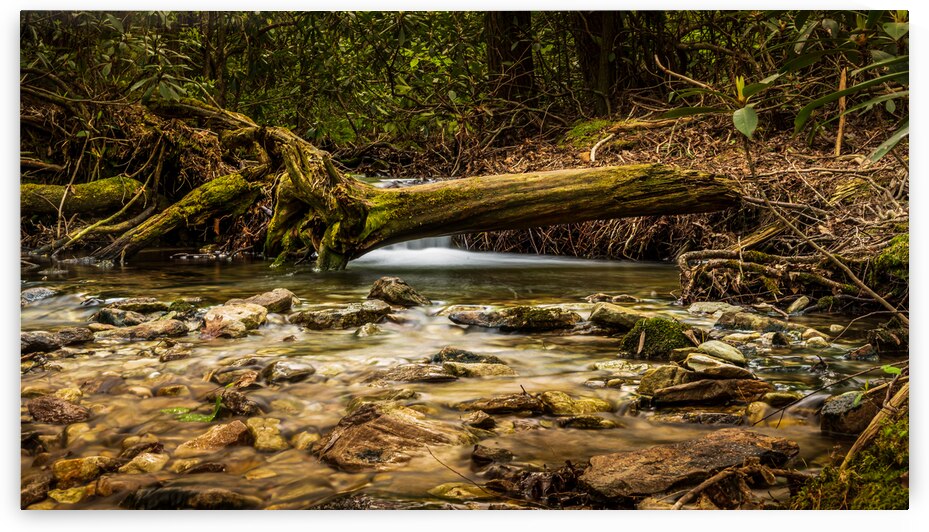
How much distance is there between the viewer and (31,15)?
2762mm

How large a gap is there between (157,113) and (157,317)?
1.84m

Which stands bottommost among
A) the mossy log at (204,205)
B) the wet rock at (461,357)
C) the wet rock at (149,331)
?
the wet rock at (461,357)

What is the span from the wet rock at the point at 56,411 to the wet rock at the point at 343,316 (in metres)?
0.89

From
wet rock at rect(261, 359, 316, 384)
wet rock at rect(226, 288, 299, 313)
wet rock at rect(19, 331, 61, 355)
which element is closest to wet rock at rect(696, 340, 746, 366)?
wet rock at rect(261, 359, 316, 384)

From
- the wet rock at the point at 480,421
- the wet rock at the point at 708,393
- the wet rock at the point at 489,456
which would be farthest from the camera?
the wet rock at the point at 708,393

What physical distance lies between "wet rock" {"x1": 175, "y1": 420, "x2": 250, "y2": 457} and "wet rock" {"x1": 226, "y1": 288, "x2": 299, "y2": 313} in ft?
2.69

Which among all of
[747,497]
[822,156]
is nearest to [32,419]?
[747,497]

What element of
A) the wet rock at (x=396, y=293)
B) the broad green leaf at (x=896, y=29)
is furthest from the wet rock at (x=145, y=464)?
the broad green leaf at (x=896, y=29)

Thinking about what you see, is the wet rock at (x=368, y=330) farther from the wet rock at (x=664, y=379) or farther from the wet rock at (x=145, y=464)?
the wet rock at (x=664, y=379)

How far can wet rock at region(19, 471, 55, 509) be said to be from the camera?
2170mm

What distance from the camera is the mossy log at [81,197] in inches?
122

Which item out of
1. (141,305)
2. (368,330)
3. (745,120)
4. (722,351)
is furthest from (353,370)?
(745,120)

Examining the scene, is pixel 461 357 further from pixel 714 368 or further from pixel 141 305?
pixel 141 305

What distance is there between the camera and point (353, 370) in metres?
2.62
